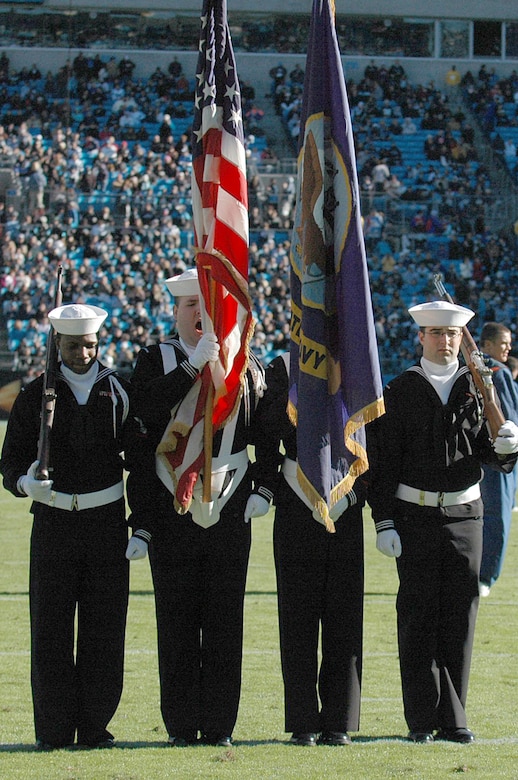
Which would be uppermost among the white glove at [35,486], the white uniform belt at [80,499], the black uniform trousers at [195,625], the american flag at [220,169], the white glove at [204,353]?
the american flag at [220,169]

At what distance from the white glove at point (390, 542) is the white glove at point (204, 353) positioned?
105 centimetres

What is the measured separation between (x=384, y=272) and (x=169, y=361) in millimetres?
23304

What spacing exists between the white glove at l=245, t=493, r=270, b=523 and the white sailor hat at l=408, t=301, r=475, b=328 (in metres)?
1.04

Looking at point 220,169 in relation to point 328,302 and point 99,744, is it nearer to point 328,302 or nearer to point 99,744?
point 328,302

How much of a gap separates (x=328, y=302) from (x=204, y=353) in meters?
0.68

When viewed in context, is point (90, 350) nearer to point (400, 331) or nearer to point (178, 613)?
point (178, 613)

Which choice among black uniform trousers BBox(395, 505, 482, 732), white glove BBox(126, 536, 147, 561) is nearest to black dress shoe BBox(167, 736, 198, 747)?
white glove BBox(126, 536, 147, 561)

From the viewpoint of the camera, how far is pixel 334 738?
543 cm

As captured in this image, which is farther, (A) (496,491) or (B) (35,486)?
(A) (496,491)

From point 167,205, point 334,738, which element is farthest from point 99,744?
point 167,205

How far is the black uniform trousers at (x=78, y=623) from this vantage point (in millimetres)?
5359

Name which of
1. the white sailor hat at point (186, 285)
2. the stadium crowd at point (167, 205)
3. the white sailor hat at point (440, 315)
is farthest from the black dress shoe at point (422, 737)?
the stadium crowd at point (167, 205)

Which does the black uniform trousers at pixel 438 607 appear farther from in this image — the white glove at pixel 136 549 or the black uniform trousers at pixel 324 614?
the white glove at pixel 136 549


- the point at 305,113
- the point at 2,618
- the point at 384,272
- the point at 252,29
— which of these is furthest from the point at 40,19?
the point at 305,113
